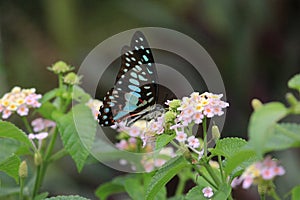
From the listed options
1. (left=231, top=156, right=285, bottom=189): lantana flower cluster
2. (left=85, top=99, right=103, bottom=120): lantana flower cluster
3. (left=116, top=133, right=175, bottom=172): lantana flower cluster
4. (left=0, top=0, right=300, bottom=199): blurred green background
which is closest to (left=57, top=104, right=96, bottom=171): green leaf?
(left=85, top=99, right=103, bottom=120): lantana flower cluster

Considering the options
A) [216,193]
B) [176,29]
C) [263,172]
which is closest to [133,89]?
[216,193]

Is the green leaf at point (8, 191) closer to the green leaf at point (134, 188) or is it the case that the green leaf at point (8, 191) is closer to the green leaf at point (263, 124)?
the green leaf at point (134, 188)

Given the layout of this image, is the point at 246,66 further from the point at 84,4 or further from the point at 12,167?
the point at 12,167

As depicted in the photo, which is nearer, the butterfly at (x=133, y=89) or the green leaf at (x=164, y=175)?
the green leaf at (x=164, y=175)

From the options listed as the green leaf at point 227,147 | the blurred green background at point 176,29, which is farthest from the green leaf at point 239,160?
the blurred green background at point 176,29

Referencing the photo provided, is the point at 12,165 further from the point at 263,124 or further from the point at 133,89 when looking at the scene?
the point at 263,124

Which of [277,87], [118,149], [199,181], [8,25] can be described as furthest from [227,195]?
[8,25]

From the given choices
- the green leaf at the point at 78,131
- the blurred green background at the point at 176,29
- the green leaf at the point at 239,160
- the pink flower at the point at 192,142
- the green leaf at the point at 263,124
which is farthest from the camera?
the blurred green background at the point at 176,29
